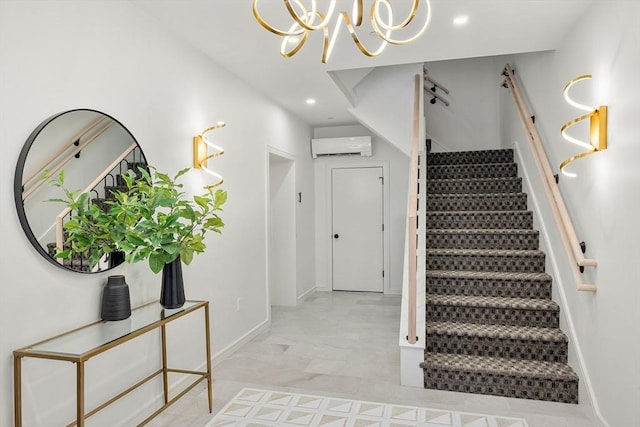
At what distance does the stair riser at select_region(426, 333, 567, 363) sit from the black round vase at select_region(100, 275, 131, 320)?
7.09 feet

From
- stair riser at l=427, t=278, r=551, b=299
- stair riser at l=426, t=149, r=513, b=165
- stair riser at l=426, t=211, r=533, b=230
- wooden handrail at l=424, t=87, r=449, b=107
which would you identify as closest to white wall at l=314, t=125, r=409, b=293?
stair riser at l=426, t=149, r=513, b=165

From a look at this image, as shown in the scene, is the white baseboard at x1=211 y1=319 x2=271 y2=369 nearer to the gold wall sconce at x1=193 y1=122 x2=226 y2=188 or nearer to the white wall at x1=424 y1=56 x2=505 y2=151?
the gold wall sconce at x1=193 y1=122 x2=226 y2=188

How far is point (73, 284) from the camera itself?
6.86ft

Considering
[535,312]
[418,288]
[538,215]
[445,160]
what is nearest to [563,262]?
[535,312]

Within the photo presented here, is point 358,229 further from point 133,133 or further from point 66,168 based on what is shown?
point 66,168

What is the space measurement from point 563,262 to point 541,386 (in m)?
0.96

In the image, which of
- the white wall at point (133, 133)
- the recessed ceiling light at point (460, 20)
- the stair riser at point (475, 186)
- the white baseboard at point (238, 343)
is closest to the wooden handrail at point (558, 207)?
the stair riser at point (475, 186)

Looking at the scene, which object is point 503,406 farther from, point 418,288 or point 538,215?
point 538,215

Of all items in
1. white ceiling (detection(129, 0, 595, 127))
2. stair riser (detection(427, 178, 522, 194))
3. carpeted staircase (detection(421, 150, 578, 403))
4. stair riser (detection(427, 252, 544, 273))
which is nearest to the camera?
white ceiling (detection(129, 0, 595, 127))

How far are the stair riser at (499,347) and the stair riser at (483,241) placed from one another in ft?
3.66

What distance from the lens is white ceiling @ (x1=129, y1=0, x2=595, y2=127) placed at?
2.57 metres

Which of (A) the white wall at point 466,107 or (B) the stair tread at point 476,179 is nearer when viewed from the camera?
(B) the stair tread at point 476,179

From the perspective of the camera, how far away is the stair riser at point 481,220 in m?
4.12

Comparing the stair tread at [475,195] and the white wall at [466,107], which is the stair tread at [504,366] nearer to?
the stair tread at [475,195]
